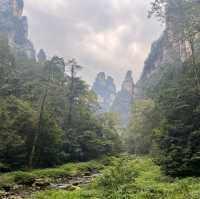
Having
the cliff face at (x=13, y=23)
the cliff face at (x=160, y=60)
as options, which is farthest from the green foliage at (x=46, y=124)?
the cliff face at (x=13, y=23)

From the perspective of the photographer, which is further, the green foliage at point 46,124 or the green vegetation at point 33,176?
the green foliage at point 46,124

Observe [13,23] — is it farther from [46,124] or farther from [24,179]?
[24,179]

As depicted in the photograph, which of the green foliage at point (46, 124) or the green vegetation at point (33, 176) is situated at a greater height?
the green foliage at point (46, 124)

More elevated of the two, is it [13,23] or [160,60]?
[13,23]

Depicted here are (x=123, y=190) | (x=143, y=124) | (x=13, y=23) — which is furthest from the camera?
(x=13, y=23)

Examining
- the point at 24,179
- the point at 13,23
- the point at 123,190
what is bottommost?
the point at 123,190

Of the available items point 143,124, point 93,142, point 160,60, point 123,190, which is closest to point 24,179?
point 123,190

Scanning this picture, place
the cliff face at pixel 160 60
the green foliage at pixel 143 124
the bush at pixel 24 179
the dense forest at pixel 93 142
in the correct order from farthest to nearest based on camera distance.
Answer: the cliff face at pixel 160 60
the green foliage at pixel 143 124
the bush at pixel 24 179
the dense forest at pixel 93 142

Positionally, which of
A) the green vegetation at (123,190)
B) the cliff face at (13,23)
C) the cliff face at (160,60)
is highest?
the cliff face at (13,23)

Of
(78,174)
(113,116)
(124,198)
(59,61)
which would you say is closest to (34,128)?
(78,174)

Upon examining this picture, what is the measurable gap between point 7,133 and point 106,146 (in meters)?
30.2

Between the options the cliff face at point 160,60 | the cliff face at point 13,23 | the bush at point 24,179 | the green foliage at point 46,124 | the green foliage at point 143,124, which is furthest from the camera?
the cliff face at point 13,23

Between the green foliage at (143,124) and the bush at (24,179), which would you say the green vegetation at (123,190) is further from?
the green foliage at (143,124)

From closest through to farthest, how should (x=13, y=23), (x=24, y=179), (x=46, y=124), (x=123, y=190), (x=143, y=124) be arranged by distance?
(x=123, y=190) < (x=24, y=179) < (x=46, y=124) < (x=143, y=124) < (x=13, y=23)
